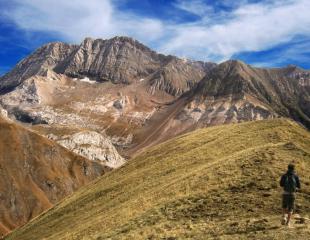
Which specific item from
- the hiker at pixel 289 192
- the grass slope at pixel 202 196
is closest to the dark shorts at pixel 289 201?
the hiker at pixel 289 192

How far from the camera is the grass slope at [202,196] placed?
106ft

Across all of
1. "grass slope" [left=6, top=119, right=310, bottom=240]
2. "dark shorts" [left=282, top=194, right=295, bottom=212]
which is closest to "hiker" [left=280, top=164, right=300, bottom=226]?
"dark shorts" [left=282, top=194, right=295, bottom=212]

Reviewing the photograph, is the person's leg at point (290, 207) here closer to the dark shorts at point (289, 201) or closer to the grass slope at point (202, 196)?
the dark shorts at point (289, 201)

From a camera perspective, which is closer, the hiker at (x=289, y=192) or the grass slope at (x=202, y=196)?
the hiker at (x=289, y=192)

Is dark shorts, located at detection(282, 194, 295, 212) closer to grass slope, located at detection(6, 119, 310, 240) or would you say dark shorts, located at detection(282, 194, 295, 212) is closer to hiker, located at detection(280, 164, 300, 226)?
hiker, located at detection(280, 164, 300, 226)

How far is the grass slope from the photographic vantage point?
3238 cm

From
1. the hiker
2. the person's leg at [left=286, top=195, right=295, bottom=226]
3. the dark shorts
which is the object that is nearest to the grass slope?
the person's leg at [left=286, top=195, right=295, bottom=226]

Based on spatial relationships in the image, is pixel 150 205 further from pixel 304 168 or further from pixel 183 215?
pixel 304 168

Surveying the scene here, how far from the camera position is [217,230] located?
30766mm

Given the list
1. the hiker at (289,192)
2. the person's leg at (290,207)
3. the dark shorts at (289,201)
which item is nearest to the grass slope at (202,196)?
the person's leg at (290,207)

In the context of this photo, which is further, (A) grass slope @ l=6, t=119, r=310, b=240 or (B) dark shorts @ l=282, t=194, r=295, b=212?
(A) grass slope @ l=6, t=119, r=310, b=240

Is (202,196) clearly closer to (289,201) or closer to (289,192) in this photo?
(289,192)

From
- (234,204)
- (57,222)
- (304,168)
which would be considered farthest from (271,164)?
(57,222)

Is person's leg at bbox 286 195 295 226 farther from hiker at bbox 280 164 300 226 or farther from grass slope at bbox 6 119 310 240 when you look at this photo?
grass slope at bbox 6 119 310 240
